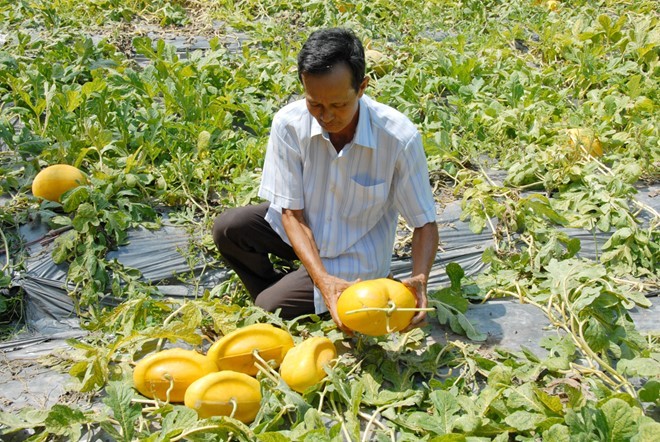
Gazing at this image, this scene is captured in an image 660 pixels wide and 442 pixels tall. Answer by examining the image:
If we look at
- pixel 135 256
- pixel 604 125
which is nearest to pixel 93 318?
pixel 135 256

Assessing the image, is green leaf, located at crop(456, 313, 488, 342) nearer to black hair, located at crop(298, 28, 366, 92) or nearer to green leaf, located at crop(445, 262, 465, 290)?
green leaf, located at crop(445, 262, 465, 290)

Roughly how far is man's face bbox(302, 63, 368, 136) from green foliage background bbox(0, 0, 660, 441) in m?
0.82

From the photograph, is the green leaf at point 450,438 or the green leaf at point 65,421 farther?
the green leaf at point 65,421

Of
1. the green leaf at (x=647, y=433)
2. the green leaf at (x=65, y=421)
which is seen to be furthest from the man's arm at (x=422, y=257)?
the green leaf at (x=65, y=421)

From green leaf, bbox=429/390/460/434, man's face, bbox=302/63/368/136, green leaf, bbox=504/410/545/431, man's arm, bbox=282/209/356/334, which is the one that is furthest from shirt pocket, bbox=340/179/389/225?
green leaf, bbox=504/410/545/431

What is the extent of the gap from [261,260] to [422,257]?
0.82 m

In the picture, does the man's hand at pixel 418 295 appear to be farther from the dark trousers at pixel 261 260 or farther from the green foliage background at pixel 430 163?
the dark trousers at pixel 261 260

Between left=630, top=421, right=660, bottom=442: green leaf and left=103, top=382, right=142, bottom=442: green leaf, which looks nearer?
left=630, top=421, right=660, bottom=442: green leaf

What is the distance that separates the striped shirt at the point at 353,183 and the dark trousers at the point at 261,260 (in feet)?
0.45

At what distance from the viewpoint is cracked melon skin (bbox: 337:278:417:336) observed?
254 cm

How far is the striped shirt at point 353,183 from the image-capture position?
2955 millimetres

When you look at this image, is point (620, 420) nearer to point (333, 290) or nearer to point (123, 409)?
point (333, 290)

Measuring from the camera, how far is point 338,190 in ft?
10.1

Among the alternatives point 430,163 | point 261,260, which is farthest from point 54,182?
point 430,163
